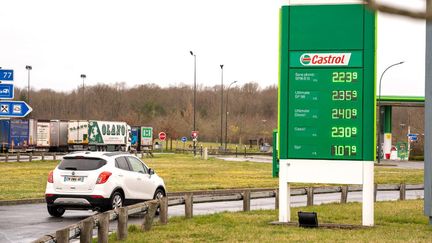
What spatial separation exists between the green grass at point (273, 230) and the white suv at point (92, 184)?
1686mm

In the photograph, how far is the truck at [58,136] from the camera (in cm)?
7232

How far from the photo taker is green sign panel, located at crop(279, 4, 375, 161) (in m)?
14.6

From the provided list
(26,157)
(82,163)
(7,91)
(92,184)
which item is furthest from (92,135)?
(92,184)

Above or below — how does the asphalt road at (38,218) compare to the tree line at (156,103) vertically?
below

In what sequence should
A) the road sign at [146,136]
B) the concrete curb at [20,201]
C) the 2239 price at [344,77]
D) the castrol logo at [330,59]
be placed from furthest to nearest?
the road sign at [146,136], the concrete curb at [20,201], the castrol logo at [330,59], the 2239 price at [344,77]

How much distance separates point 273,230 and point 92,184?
479cm

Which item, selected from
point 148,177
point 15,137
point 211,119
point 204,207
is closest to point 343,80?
point 148,177

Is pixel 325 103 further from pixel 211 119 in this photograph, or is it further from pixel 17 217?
pixel 211 119

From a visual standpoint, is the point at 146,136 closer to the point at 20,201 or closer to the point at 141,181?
the point at 20,201

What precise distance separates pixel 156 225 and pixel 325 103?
4.10m

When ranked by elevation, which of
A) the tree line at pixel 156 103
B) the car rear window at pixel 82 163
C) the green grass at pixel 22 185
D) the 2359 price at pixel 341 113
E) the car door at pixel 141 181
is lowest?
the green grass at pixel 22 185

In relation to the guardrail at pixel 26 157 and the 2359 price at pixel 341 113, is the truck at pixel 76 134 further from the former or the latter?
the 2359 price at pixel 341 113

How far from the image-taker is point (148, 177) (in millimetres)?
18250

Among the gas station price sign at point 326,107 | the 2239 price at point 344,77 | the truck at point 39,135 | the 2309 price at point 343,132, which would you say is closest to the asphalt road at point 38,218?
the gas station price sign at point 326,107
